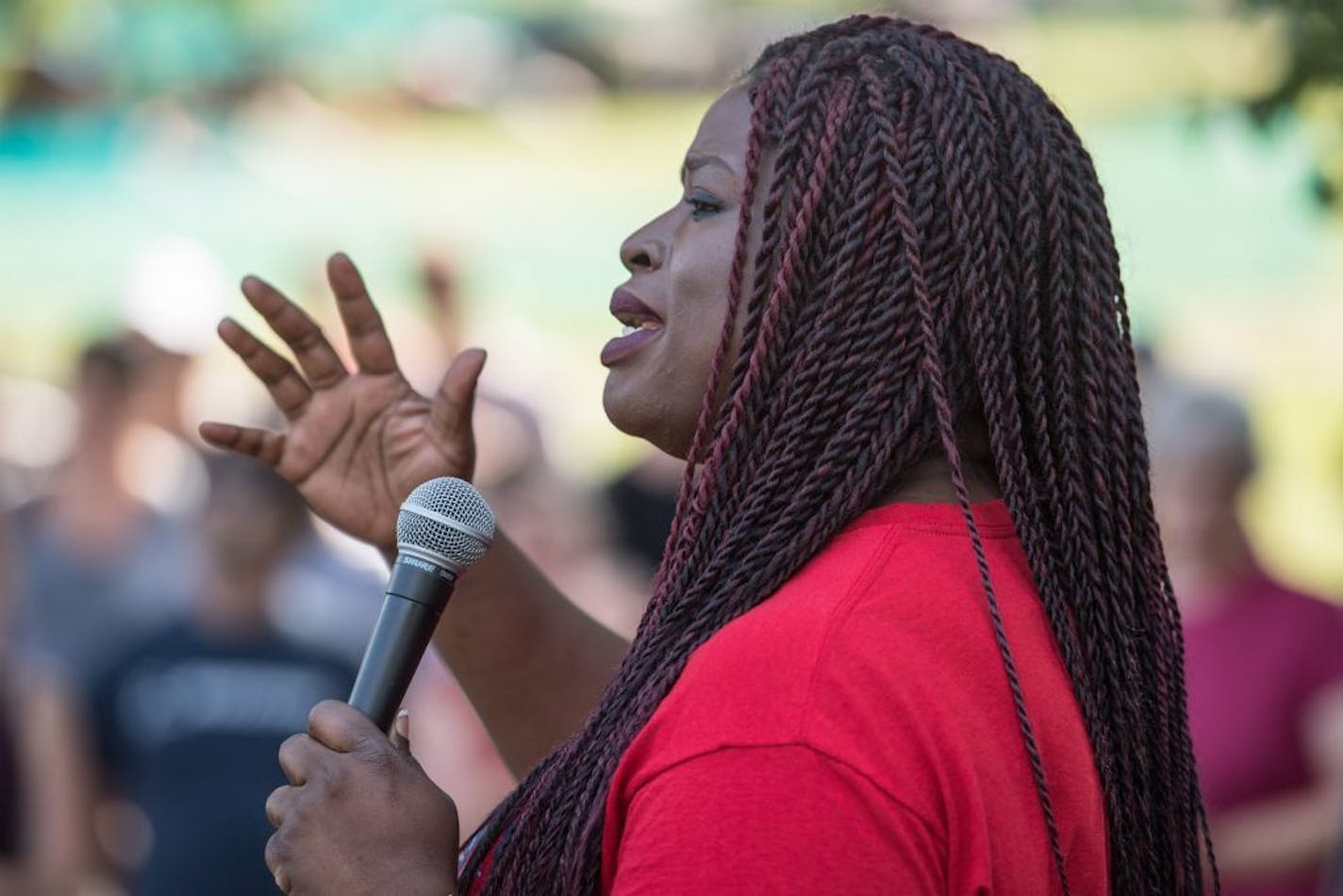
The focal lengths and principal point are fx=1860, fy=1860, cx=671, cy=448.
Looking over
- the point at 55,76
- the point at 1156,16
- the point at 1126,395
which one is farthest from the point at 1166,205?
the point at 1126,395

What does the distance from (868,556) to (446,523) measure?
60 cm

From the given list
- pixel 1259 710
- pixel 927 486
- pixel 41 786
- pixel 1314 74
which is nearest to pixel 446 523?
pixel 927 486

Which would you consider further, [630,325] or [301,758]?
[630,325]

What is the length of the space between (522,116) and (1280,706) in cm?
1453

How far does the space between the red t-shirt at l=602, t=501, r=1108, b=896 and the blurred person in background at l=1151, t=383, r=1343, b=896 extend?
8.99 ft

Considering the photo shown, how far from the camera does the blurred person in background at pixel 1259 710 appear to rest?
15.7ft

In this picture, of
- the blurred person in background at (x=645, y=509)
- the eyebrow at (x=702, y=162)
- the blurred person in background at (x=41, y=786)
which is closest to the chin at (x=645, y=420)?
the eyebrow at (x=702, y=162)

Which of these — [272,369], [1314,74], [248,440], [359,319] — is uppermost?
[1314,74]

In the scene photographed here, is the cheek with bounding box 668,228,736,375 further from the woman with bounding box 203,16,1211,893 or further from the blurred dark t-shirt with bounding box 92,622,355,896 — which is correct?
the blurred dark t-shirt with bounding box 92,622,355,896

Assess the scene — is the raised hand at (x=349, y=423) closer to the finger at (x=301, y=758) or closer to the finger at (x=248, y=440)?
the finger at (x=248, y=440)

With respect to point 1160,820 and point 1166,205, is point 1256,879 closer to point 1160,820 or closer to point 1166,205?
point 1160,820

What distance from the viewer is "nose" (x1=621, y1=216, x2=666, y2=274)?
228 cm

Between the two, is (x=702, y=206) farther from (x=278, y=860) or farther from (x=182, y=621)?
(x=182, y=621)

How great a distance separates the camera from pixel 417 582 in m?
2.29
